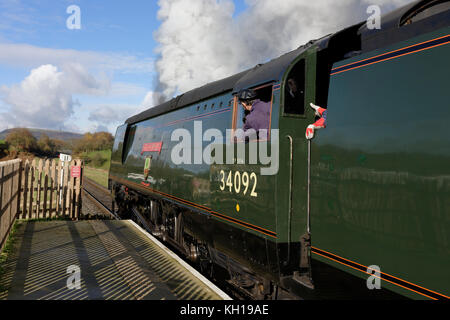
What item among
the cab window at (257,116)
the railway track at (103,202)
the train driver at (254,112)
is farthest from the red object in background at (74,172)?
the train driver at (254,112)

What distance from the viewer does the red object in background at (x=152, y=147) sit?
10.7 m

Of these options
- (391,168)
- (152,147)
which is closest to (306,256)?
(391,168)

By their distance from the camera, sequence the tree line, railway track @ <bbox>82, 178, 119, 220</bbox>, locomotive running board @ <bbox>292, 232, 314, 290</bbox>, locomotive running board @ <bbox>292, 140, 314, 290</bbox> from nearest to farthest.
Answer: locomotive running board @ <bbox>292, 140, 314, 290</bbox> → locomotive running board @ <bbox>292, 232, 314, 290</bbox> → railway track @ <bbox>82, 178, 119, 220</bbox> → the tree line

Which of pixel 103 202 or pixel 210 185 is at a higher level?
pixel 210 185

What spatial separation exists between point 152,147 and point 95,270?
206 inches

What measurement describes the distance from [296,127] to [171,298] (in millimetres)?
2946

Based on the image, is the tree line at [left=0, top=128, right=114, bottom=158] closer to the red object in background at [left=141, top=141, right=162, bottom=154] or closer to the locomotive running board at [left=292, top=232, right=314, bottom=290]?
the red object in background at [left=141, top=141, right=162, bottom=154]

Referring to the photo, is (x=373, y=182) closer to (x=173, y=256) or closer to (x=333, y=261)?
(x=333, y=261)

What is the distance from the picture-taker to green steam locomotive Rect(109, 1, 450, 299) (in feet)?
9.66

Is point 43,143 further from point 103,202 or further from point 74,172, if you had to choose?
point 74,172

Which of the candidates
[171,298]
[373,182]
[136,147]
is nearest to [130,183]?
[136,147]

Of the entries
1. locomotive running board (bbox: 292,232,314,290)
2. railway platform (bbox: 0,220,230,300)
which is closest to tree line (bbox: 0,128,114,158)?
railway platform (bbox: 0,220,230,300)

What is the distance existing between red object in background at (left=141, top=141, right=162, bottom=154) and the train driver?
5.52m

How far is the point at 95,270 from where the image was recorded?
6598mm
